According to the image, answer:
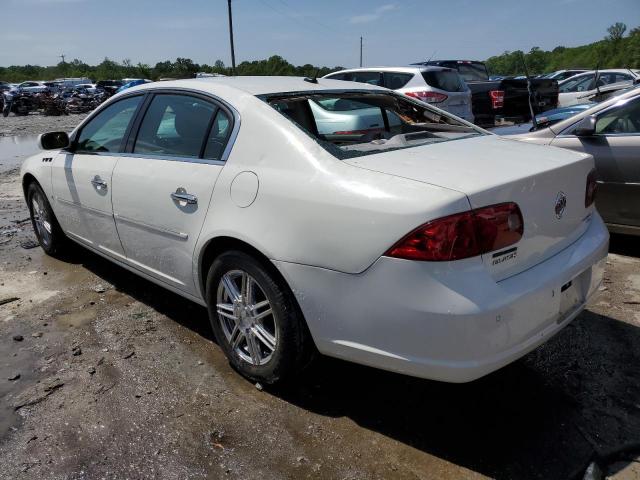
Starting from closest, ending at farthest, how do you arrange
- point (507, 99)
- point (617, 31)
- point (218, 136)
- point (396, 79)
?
point (218, 136)
point (396, 79)
point (507, 99)
point (617, 31)

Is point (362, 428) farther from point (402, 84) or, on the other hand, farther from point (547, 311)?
point (402, 84)

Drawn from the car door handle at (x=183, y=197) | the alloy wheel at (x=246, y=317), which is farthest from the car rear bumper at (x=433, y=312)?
the car door handle at (x=183, y=197)

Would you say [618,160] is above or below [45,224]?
above

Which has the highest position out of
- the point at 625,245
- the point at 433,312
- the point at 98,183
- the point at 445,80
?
the point at 445,80

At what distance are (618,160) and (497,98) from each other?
8.93m

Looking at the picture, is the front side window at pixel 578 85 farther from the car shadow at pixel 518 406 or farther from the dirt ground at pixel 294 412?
the car shadow at pixel 518 406

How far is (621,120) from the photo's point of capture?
4598 millimetres

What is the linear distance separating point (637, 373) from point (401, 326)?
1.67 m

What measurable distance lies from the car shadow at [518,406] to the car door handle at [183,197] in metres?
1.09

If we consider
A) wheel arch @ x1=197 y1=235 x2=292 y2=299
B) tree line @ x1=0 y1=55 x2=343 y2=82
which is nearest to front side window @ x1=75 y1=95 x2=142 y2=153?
wheel arch @ x1=197 y1=235 x2=292 y2=299

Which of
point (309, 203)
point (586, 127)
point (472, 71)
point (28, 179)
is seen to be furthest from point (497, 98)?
point (309, 203)

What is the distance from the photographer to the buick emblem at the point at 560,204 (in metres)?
2.40

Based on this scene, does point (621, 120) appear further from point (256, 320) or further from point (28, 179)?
point (28, 179)

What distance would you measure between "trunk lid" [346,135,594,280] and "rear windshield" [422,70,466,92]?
24.3 feet
